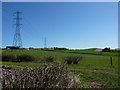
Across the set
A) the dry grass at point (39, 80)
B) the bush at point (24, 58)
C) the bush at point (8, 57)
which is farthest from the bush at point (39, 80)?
the bush at point (8, 57)

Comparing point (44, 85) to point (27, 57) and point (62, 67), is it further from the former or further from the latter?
point (27, 57)

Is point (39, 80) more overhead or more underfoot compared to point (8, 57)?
more overhead

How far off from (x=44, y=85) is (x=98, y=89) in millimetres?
4478

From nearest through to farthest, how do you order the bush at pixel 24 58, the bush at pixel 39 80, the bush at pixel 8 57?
the bush at pixel 39 80, the bush at pixel 24 58, the bush at pixel 8 57

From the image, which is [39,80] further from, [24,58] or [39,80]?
[24,58]

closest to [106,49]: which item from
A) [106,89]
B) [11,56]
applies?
[11,56]

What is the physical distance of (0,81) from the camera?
599cm

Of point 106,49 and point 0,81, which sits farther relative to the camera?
point 106,49

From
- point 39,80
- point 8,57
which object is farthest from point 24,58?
point 39,80

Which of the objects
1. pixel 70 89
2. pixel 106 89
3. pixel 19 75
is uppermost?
pixel 19 75

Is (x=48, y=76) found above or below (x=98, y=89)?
above

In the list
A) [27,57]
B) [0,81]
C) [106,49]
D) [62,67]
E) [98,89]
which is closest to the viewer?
[0,81]

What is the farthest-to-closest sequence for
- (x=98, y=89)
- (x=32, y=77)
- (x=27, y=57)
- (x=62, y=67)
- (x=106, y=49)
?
(x=106, y=49) → (x=27, y=57) → (x=98, y=89) → (x=62, y=67) → (x=32, y=77)

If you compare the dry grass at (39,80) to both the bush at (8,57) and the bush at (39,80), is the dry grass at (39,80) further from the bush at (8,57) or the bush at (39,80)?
the bush at (8,57)
